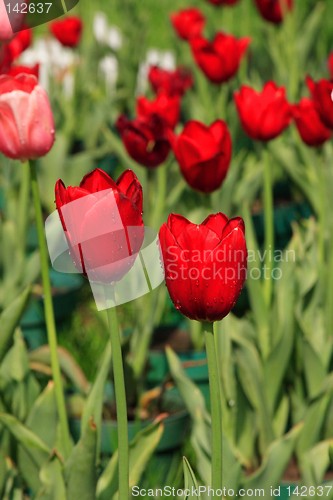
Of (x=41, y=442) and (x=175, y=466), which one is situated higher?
(x=41, y=442)

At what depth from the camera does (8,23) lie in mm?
1512

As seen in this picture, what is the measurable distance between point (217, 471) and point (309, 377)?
77 centimetres

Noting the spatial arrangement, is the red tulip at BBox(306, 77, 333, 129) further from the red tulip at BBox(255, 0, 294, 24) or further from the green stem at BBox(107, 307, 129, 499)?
the red tulip at BBox(255, 0, 294, 24)

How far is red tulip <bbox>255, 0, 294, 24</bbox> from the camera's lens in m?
2.73

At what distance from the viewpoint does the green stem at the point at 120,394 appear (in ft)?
2.92

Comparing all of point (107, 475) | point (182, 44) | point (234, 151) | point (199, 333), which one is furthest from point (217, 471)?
point (182, 44)

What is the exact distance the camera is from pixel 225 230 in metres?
0.87

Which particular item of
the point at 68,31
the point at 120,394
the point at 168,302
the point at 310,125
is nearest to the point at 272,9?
the point at 68,31

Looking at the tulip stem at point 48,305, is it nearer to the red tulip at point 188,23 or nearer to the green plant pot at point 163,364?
the green plant pot at point 163,364

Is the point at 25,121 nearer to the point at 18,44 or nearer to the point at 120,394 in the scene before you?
the point at 120,394

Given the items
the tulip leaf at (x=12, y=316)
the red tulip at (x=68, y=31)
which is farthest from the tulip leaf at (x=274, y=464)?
the red tulip at (x=68, y=31)

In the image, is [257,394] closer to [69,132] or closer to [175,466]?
[175,466]

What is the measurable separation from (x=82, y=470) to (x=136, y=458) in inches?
6.4

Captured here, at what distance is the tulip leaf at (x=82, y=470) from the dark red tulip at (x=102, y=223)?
1.04 feet
